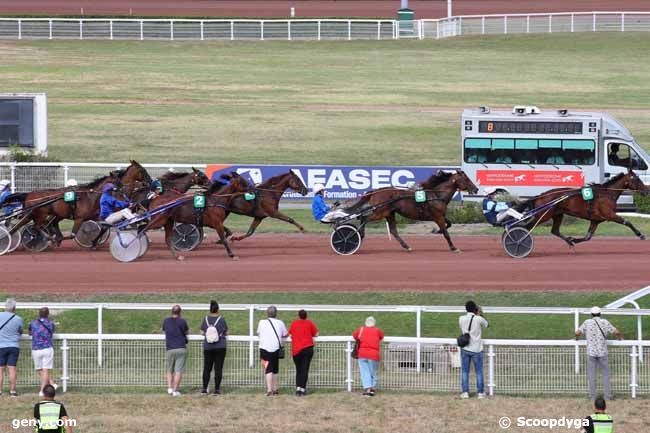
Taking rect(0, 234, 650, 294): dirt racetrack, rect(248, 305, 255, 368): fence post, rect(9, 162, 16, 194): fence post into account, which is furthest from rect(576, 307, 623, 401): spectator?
rect(9, 162, 16, 194): fence post

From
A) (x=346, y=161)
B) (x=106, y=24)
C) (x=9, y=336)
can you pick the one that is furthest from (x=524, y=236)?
(x=106, y=24)

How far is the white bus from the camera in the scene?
30281 mm

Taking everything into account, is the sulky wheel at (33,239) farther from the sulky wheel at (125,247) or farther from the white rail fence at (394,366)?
the white rail fence at (394,366)

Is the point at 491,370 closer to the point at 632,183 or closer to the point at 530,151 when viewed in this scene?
the point at 632,183

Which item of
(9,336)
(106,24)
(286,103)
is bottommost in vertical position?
(9,336)

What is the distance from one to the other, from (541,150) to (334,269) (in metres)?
9.50

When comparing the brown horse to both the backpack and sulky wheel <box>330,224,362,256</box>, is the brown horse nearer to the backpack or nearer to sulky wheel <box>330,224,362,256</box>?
sulky wheel <box>330,224,362,256</box>

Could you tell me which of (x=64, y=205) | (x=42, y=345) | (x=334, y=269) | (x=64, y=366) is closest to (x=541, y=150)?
(x=334, y=269)

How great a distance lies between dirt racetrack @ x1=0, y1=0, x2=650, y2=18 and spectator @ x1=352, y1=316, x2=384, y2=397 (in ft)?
156

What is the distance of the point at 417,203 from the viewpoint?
77.5 ft

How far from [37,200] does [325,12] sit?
41.2 metres

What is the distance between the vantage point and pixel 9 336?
15734mm

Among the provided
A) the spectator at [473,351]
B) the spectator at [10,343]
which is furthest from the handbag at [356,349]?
the spectator at [10,343]

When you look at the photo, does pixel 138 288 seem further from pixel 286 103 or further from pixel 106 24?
pixel 106 24
